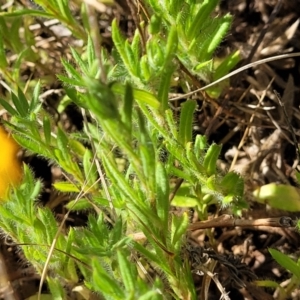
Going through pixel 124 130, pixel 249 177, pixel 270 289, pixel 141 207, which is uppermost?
pixel 124 130

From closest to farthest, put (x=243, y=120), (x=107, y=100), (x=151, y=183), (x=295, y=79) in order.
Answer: (x=107, y=100) < (x=151, y=183) < (x=243, y=120) < (x=295, y=79)

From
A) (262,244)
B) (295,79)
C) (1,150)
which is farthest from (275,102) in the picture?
(1,150)

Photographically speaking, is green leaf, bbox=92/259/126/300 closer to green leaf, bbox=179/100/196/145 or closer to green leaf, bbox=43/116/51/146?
green leaf, bbox=179/100/196/145

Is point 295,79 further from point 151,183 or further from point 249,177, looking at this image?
point 151,183

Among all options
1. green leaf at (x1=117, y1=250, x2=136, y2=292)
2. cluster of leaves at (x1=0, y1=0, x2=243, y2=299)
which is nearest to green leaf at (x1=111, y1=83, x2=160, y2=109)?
cluster of leaves at (x1=0, y1=0, x2=243, y2=299)

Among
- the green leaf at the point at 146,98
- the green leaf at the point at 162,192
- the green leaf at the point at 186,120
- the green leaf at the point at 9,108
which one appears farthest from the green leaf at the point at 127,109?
the green leaf at the point at 9,108

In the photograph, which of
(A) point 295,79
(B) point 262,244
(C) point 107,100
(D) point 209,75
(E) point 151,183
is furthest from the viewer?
(A) point 295,79

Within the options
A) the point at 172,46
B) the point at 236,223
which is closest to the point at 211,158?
the point at 236,223

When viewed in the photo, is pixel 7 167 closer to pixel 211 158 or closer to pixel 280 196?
pixel 211 158

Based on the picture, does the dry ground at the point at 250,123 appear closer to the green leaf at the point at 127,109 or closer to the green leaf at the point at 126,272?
the green leaf at the point at 126,272
